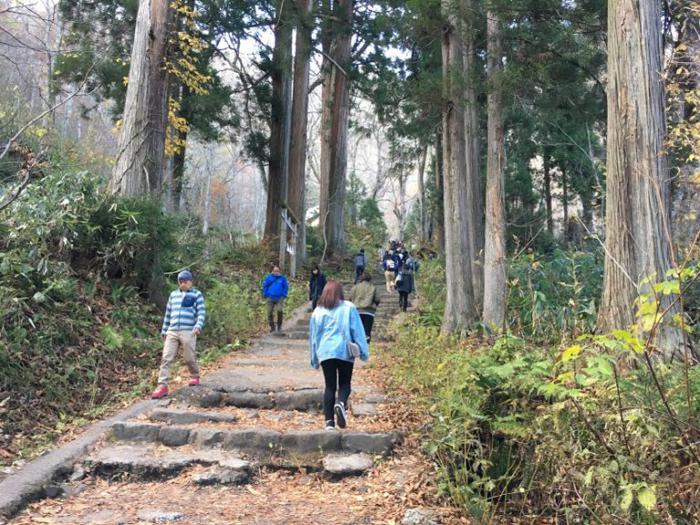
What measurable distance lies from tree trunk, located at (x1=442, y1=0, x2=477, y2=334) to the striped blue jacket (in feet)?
16.5

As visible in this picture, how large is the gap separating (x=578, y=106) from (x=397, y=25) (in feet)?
13.5

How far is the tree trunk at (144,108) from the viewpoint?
10.3m

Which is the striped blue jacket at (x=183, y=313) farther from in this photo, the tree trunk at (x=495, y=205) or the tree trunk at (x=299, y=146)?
the tree trunk at (x=299, y=146)

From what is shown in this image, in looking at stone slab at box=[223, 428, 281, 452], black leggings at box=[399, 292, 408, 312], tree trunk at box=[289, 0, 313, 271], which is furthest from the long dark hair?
tree trunk at box=[289, 0, 313, 271]

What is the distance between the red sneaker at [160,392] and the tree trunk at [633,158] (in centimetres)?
512

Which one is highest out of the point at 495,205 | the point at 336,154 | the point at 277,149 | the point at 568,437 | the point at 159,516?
the point at 336,154

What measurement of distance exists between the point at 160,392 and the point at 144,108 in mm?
5690

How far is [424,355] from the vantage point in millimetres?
9000

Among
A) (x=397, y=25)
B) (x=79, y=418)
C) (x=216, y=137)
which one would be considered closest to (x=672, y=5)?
(x=397, y=25)

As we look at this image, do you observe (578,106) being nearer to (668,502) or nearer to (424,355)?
(424,355)

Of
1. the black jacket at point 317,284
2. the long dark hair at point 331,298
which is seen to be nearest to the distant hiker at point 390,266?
the black jacket at point 317,284

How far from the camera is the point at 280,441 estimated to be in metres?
5.54

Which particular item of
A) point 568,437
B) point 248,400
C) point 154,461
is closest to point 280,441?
point 154,461

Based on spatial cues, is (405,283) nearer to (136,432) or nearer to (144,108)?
(144,108)
